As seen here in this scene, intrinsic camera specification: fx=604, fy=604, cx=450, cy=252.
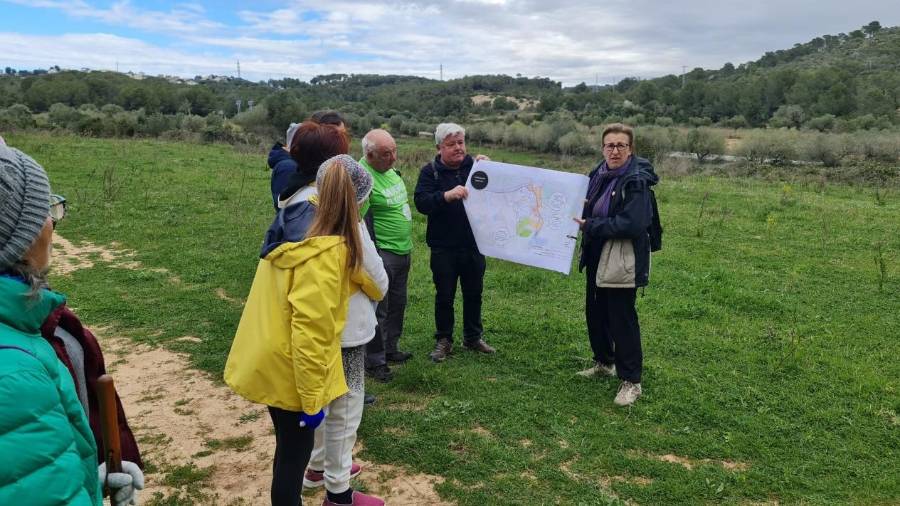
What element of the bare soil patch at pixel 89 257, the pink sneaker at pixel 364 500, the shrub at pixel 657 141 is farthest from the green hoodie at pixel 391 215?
the shrub at pixel 657 141

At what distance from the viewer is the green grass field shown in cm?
384

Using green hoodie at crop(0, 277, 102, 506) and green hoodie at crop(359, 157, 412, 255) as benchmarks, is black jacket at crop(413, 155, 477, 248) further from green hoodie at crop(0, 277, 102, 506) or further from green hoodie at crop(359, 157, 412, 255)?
green hoodie at crop(0, 277, 102, 506)

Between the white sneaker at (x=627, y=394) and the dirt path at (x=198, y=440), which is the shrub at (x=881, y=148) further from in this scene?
the dirt path at (x=198, y=440)

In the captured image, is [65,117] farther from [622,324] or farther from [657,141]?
[622,324]

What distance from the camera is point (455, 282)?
5.62 meters

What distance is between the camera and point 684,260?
9062 millimetres

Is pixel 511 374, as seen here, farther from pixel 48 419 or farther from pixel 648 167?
pixel 48 419

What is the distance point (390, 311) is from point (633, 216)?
7.36ft

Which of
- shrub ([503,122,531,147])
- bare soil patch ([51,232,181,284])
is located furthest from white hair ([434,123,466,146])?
shrub ([503,122,531,147])

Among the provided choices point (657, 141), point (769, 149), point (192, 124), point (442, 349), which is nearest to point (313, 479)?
point (442, 349)

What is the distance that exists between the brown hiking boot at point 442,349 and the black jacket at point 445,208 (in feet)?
3.06

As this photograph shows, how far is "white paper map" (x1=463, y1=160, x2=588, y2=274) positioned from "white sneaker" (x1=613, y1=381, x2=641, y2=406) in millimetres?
1054

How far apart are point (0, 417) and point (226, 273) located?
729 centimetres

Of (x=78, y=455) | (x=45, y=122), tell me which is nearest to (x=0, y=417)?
(x=78, y=455)
